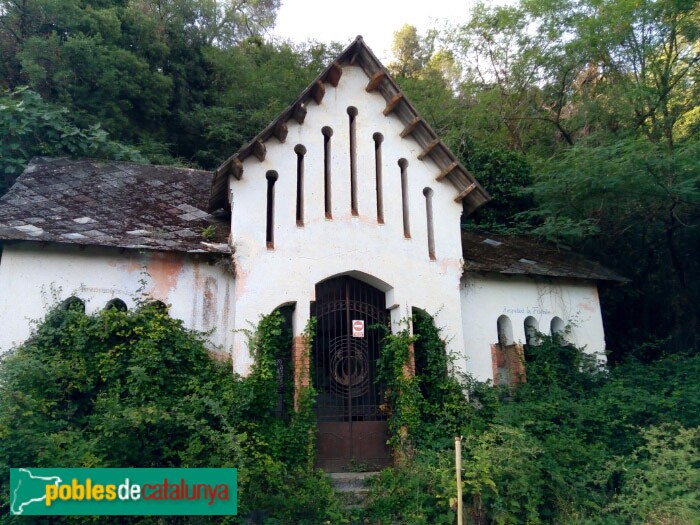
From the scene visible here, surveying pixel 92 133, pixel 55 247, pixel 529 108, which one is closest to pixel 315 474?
pixel 55 247

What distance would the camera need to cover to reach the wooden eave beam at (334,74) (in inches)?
485

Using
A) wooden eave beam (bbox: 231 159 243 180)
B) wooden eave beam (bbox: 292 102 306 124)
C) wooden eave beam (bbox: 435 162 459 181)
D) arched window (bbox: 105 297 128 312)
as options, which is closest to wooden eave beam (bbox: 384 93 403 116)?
wooden eave beam (bbox: 435 162 459 181)

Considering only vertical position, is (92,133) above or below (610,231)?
above

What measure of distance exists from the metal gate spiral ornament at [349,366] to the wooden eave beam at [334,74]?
5.57 metres

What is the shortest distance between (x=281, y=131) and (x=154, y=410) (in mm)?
5994

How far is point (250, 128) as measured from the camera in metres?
25.0

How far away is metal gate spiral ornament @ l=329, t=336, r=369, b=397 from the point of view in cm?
1155

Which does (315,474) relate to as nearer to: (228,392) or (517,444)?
(228,392)

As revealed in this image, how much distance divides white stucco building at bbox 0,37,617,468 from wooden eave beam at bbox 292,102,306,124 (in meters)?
0.02

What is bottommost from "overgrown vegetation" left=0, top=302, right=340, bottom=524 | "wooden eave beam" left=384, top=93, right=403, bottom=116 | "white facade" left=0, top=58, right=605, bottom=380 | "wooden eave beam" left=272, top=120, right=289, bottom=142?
"overgrown vegetation" left=0, top=302, right=340, bottom=524

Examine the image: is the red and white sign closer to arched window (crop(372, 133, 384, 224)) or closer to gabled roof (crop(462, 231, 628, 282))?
arched window (crop(372, 133, 384, 224))

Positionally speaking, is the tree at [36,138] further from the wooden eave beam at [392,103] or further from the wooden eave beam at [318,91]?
the wooden eave beam at [392,103]

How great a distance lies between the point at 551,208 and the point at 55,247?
12.8m

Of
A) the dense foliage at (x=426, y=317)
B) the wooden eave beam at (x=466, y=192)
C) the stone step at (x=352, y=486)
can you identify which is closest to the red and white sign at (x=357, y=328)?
the dense foliage at (x=426, y=317)
